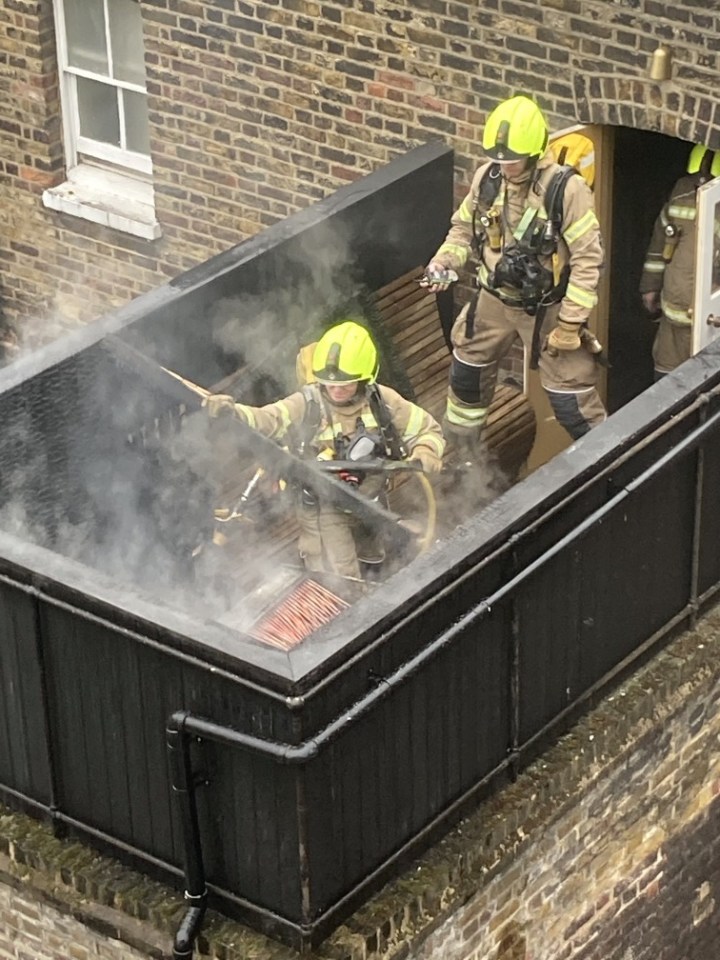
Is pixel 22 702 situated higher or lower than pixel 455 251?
lower

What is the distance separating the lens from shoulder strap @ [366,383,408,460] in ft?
30.0

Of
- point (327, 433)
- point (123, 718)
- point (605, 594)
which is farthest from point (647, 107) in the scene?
point (123, 718)

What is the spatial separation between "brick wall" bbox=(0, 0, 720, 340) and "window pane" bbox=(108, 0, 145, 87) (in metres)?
0.31

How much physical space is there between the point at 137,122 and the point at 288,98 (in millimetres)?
1311

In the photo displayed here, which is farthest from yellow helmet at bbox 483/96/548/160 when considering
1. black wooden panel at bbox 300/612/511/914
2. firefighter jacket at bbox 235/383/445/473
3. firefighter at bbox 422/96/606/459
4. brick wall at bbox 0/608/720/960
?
black wooden panel at bbox 300/612/511/914

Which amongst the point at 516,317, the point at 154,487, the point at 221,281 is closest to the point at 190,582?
the point at 154,487

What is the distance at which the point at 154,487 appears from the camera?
934cm

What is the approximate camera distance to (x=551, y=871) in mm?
8117

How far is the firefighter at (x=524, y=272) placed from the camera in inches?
377

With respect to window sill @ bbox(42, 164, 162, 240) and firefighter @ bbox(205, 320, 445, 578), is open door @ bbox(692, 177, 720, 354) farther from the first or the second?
window sill @ bbox(42, 164, 162, 240)

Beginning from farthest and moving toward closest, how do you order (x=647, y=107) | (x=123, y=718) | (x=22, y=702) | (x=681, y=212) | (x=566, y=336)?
(x=681, y=212), (x=647, y=107), (x=566, y=336), (x=22, y=702), (x=123, y=718)

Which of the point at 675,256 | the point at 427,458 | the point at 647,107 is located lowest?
the point at 427,458

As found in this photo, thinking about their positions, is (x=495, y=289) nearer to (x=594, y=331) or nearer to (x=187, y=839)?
(x=594, y=331)

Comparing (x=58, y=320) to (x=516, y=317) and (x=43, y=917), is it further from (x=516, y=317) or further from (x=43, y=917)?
(x=43, y=917)
